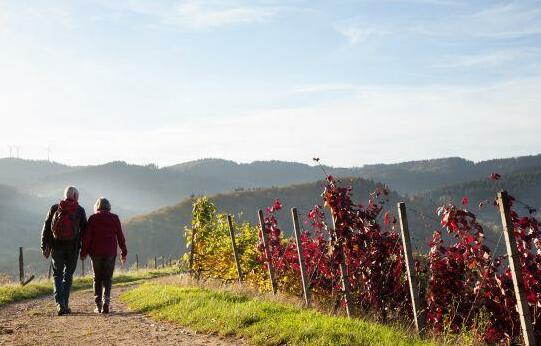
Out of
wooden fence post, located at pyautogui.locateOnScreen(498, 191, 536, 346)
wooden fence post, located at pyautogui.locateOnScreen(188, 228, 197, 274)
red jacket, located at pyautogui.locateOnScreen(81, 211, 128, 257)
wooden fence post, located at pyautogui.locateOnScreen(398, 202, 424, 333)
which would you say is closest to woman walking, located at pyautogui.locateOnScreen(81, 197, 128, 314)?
red jacket, located at pyautogui.locateOnScreen(81, 211, 128, 257)

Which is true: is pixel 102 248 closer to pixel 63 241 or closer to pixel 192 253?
pixel 63 241

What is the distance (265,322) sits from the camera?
7.96 meters

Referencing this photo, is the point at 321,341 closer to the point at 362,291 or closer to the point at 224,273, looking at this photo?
the point at 362,291

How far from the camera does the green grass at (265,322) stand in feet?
22.3

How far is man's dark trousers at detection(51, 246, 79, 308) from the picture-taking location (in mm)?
10711

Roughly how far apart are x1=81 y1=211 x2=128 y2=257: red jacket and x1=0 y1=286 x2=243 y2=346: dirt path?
3.87ft

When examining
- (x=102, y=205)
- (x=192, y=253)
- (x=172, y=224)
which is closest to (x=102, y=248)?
(x=102, y=205)

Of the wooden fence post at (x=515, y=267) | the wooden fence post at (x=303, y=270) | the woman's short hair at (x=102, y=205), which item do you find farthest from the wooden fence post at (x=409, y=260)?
the woman's short hair at (x=102, y=205)

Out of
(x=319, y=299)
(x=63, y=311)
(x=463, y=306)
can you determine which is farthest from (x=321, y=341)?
(x=63, y=311)

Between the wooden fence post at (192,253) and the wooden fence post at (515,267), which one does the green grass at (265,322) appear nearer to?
the wooden fence post at (515,267)

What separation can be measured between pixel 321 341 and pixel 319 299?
4.35 meters

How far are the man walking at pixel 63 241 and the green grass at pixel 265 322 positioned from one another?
1.50 metres

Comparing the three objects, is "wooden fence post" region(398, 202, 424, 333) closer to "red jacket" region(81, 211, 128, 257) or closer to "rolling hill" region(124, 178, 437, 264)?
"red jacket" region(81, 211, 128, 257)

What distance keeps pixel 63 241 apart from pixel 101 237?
0.70 meters
